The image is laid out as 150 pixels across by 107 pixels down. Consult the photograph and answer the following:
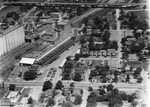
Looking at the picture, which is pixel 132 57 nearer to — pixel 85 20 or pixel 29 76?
pixel 29 76

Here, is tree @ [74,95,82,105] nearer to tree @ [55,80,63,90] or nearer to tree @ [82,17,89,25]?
tree @ [55,80,63,90]

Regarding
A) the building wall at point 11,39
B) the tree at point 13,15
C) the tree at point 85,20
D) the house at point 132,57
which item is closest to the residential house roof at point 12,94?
the building wall at point 11,39

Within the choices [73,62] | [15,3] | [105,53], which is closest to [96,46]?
[105,53]

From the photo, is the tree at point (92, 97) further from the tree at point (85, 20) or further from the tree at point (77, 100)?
the tree at point (85, 20)

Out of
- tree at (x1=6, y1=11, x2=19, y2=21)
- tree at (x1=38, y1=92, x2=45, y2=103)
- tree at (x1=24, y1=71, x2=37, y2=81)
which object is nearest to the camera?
tree at (x1=38, y1=92, x2=45, y2=103)

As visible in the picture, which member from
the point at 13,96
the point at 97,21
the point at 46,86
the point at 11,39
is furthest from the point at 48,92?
the point at 97,21

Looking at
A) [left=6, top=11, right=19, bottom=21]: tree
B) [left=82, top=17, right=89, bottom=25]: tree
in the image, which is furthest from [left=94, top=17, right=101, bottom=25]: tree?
[left=6, top=11, right=19, bottom=21]: tree
